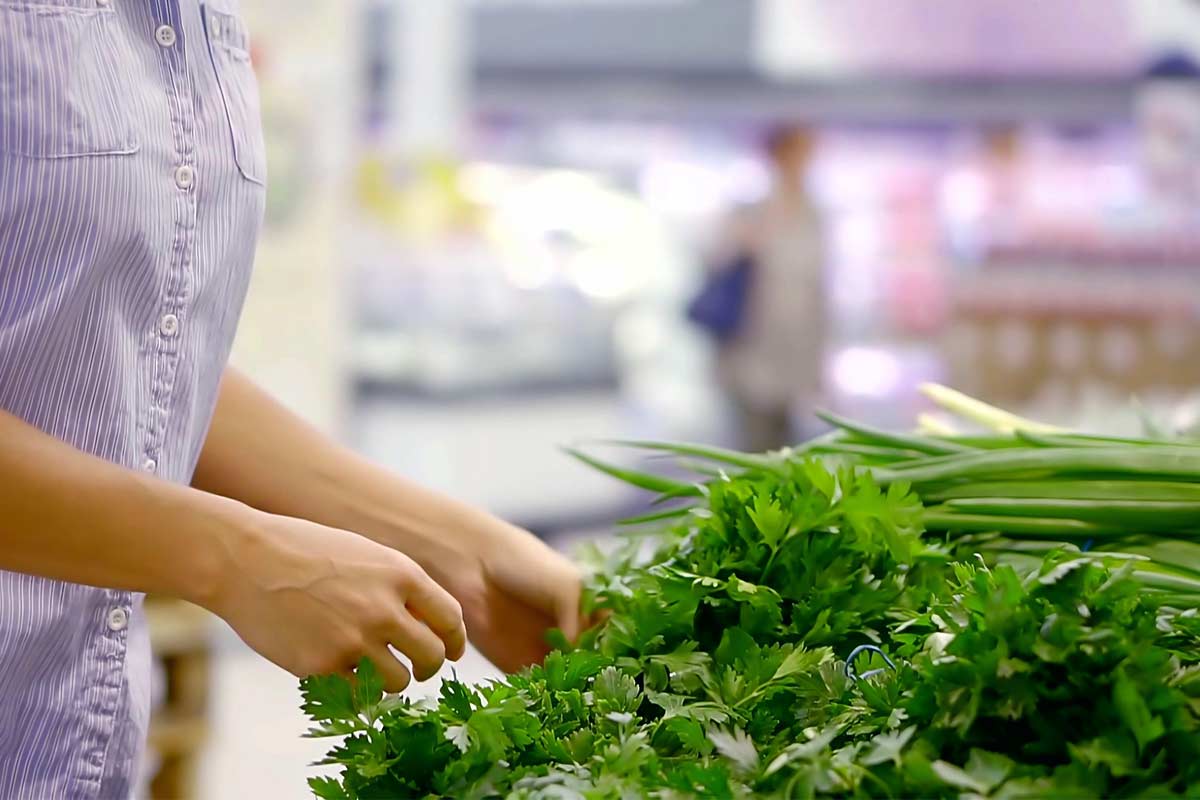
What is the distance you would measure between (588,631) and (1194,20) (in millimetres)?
8364

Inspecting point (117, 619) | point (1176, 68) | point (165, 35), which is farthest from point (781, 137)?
point (117, 619)

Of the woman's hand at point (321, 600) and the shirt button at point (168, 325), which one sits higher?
the shirt button at point (168, 325)

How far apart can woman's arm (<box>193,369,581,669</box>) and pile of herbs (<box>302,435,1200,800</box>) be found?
145 millimetres

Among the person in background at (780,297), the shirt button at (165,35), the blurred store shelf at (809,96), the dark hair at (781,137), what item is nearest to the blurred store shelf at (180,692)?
the shirt button at (165,35)

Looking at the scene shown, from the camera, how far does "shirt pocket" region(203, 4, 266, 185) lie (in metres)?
1.09

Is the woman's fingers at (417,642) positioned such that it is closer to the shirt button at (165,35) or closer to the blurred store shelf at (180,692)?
the shirt button at (165,35)

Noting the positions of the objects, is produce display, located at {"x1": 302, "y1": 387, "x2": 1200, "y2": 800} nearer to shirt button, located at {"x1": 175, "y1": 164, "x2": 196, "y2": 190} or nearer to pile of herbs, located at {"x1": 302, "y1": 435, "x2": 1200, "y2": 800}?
pile of herbs, located at {"x1": 302, "y1": 435, "x2": 1200, "y2": 800}

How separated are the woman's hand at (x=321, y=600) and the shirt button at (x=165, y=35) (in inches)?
15.3

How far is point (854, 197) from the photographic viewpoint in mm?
9344

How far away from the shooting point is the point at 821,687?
2.77 ft

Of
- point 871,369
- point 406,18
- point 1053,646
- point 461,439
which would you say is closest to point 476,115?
point 406,18

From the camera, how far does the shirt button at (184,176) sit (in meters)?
1.01

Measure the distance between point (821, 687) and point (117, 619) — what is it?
510 mm

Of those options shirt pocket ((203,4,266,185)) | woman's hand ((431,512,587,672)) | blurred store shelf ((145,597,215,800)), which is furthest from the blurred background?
shirt pocket ((203,4,266,185))
